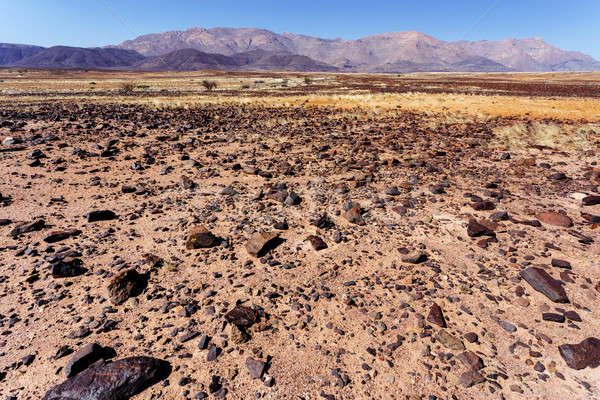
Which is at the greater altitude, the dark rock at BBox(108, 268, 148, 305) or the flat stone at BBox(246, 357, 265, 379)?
the dark rock at BBox(108, 268, 148, 305)

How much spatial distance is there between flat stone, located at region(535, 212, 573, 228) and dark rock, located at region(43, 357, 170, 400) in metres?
9.16

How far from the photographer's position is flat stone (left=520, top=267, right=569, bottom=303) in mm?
5152

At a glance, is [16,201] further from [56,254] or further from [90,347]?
[90,347]

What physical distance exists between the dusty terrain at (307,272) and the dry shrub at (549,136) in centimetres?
170

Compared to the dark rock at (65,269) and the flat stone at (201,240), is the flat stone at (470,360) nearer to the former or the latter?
the flat stone at (201,240)

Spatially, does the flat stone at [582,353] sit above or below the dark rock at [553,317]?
below

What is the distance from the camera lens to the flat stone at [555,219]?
751 centimetres

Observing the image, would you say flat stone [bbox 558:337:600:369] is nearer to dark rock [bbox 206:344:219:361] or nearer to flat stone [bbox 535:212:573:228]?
flat stone [bbox 535:212:573:228]

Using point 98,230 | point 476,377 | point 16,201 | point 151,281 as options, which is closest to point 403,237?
point 476,377

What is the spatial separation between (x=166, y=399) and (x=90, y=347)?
1425 millimetres

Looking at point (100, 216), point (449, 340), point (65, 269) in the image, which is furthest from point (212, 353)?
point (100, 216)

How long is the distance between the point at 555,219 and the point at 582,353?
4.68 m

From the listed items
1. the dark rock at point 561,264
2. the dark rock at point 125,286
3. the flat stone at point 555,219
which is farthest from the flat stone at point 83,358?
the flat stone at point 555,219

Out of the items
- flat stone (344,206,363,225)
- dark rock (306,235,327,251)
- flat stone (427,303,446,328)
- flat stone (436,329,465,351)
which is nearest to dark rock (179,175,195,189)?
dark rock (306,235,327,251)
